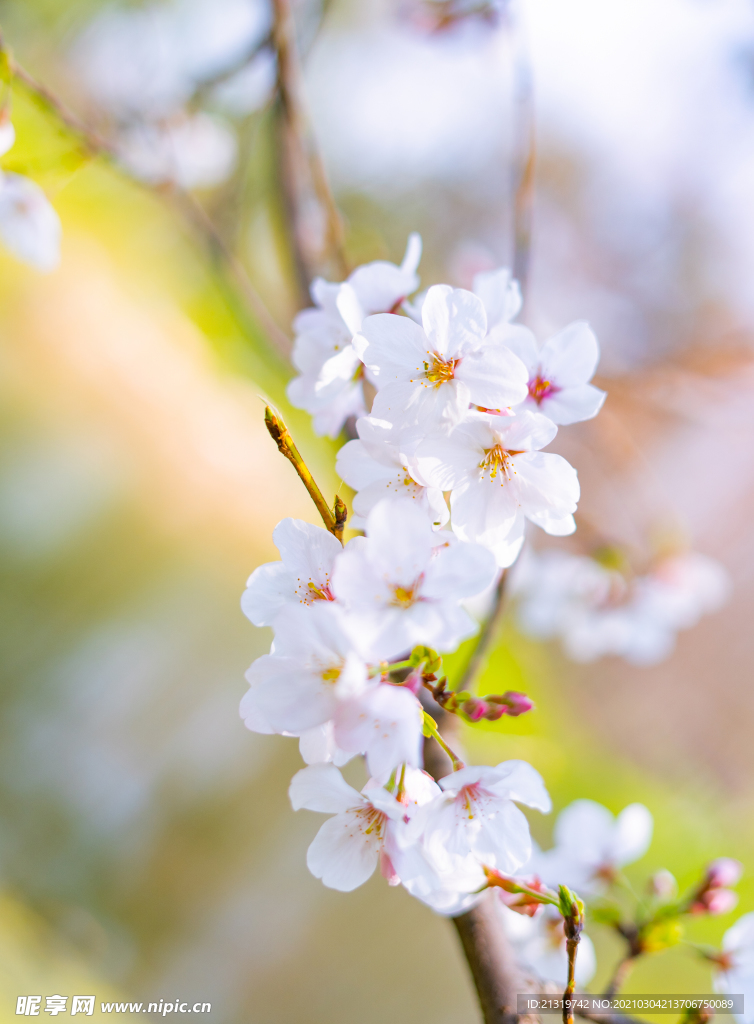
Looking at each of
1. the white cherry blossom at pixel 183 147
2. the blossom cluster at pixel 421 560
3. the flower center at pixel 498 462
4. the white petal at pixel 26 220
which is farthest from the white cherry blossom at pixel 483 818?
the white cherry blossom at pixel 183 147

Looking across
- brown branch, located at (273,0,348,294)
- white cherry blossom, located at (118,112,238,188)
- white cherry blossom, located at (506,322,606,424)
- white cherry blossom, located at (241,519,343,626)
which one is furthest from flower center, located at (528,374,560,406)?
white cherry blossom, located at (118,112,238,188)

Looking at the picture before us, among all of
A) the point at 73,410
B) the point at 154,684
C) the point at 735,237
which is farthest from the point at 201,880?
the point at 735,237

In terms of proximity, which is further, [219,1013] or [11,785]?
[11,785]

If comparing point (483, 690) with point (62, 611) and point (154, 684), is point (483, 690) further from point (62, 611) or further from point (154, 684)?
point (62, 611)

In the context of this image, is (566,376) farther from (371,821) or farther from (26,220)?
(26,220)

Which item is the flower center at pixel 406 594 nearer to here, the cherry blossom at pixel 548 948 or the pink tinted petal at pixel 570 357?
the pink tinted petal at pixel 570 357

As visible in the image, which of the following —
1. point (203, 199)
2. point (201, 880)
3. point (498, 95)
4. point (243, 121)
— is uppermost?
point (498, 95)
